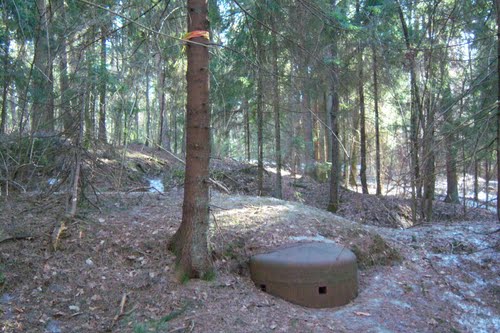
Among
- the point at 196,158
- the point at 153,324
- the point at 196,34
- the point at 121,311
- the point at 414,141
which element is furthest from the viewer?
the point at 414,141

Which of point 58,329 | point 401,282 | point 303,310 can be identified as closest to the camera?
point 58,329

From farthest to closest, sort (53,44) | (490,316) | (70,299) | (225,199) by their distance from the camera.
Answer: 1. (225,199)
2. (53,44)
3. (490,316)
4. (70,299)

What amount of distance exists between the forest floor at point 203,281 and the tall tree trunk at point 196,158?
0.99 feet

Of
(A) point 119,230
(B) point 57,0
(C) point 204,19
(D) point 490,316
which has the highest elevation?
(B) point 57,0

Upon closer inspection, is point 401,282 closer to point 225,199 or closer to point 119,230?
point 225,199

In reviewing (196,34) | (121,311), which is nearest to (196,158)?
(196,34)

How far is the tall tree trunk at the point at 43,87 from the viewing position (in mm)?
4687

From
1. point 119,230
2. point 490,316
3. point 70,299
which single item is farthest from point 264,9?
point 490,316

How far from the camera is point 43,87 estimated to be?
762 centimetres

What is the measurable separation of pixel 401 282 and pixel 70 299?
481cm

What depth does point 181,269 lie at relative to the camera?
17.7 ft

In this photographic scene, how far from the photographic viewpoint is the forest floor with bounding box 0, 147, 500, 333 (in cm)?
465

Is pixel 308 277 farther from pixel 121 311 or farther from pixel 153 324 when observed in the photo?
pixel 121 311

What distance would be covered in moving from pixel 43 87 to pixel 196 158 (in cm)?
409
